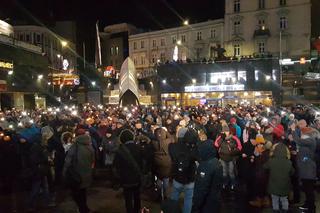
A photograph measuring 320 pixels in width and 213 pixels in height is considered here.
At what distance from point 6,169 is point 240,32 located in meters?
44.6

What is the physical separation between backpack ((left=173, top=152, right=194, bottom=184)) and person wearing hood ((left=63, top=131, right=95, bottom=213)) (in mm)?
1828

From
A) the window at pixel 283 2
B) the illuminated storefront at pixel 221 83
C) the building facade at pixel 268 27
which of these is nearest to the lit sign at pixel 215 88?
the illuminated storefront at pixel 221 83

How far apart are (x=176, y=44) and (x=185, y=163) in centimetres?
4960

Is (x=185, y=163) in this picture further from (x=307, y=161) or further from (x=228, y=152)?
(x=228, y=152)

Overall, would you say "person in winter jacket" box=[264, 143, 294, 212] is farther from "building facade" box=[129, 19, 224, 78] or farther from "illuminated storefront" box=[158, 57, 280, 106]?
"building facade" box=[129, 19, 224, 78]

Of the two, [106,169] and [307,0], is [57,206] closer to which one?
[106,169]

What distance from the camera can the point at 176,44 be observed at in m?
54.6

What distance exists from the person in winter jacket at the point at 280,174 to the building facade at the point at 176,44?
1633 inches

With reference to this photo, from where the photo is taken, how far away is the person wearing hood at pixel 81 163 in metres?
6.91

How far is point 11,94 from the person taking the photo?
35.6 m

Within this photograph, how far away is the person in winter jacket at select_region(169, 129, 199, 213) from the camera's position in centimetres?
602

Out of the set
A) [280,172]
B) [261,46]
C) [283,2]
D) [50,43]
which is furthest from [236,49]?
[280,172]

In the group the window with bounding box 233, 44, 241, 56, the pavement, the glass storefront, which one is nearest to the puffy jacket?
the pavement

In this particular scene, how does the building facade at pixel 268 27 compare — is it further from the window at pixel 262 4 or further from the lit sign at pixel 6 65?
the lit sign at pixel 6 65
